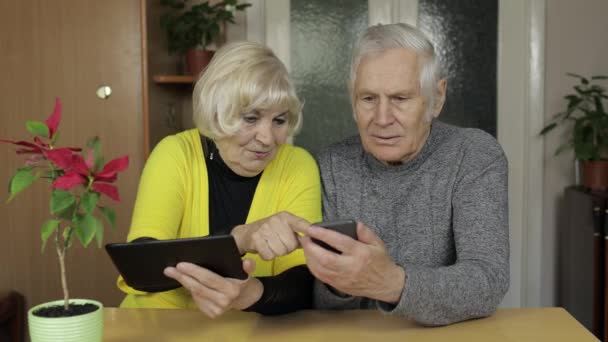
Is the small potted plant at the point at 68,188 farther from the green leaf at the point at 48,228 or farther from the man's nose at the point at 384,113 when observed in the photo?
the man's nose at the point at 384,113

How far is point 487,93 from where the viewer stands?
3.32 meters

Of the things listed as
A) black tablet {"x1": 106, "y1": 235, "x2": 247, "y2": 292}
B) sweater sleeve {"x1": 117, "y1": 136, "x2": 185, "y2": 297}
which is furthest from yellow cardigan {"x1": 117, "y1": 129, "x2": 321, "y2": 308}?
black tablet {"x1": 106, "y1": 235, "x2": 247, "y2": 292}

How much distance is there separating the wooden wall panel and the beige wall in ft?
6.41

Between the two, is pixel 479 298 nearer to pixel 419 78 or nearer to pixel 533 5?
pixel 419 78

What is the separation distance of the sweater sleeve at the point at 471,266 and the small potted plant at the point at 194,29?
169 centimetres

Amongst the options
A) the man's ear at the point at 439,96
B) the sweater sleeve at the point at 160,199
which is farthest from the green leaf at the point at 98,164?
the man's ear at the point at 439,96

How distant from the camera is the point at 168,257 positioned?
1.23 metres

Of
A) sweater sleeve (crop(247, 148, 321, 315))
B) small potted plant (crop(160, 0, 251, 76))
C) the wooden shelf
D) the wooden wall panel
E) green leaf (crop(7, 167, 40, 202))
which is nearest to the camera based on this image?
green leaf (crop(7, 167, 40, 202))

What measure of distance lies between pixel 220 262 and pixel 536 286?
2.53 m

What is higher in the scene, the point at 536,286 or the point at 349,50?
the point at 349,50

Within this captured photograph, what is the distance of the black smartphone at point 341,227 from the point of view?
1190mm

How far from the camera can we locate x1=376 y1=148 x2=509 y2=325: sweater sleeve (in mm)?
1252

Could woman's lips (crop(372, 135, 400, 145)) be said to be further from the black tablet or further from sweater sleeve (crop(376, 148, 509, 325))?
the black tablet

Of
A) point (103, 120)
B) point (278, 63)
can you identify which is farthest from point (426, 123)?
point (103, 120)
